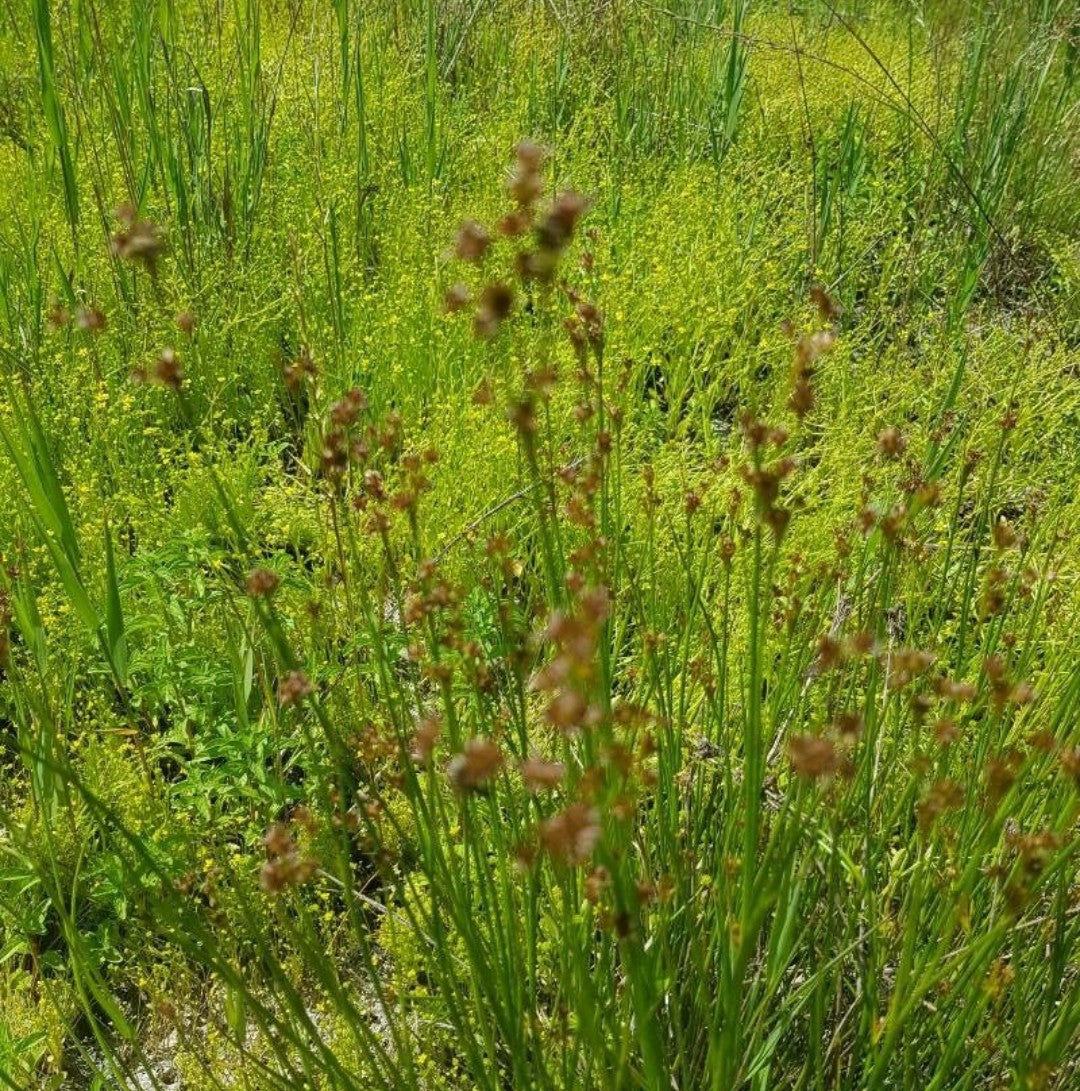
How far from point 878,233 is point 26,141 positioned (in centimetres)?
273

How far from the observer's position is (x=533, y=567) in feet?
8.73

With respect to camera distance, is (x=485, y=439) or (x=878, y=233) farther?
(x=878, y=233)

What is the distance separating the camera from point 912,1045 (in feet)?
4.44

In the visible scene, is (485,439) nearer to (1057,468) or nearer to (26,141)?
(1057,468)

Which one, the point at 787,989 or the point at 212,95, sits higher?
the point at 212,95

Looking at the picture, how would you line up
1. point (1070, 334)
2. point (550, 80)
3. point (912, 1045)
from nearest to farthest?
point (912, 1045) < point (1070, 334) < point (550, 80)

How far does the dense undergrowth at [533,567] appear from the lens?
45.6 inches

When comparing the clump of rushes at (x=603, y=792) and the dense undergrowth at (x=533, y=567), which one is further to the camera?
the dense undergrowth at (x=533, y=567)

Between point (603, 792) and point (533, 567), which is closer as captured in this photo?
point (603, 792)

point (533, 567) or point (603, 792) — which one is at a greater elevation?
point (603, 792)

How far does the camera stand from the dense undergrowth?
3.80 feet

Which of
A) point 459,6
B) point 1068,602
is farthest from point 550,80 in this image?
point 1068,602

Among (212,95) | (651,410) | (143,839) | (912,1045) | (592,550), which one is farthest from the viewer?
(212,95)

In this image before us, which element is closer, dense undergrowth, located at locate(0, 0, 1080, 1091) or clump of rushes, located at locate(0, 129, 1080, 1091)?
clump of rushes, located at locate(0, 129, 1080, 1091)
